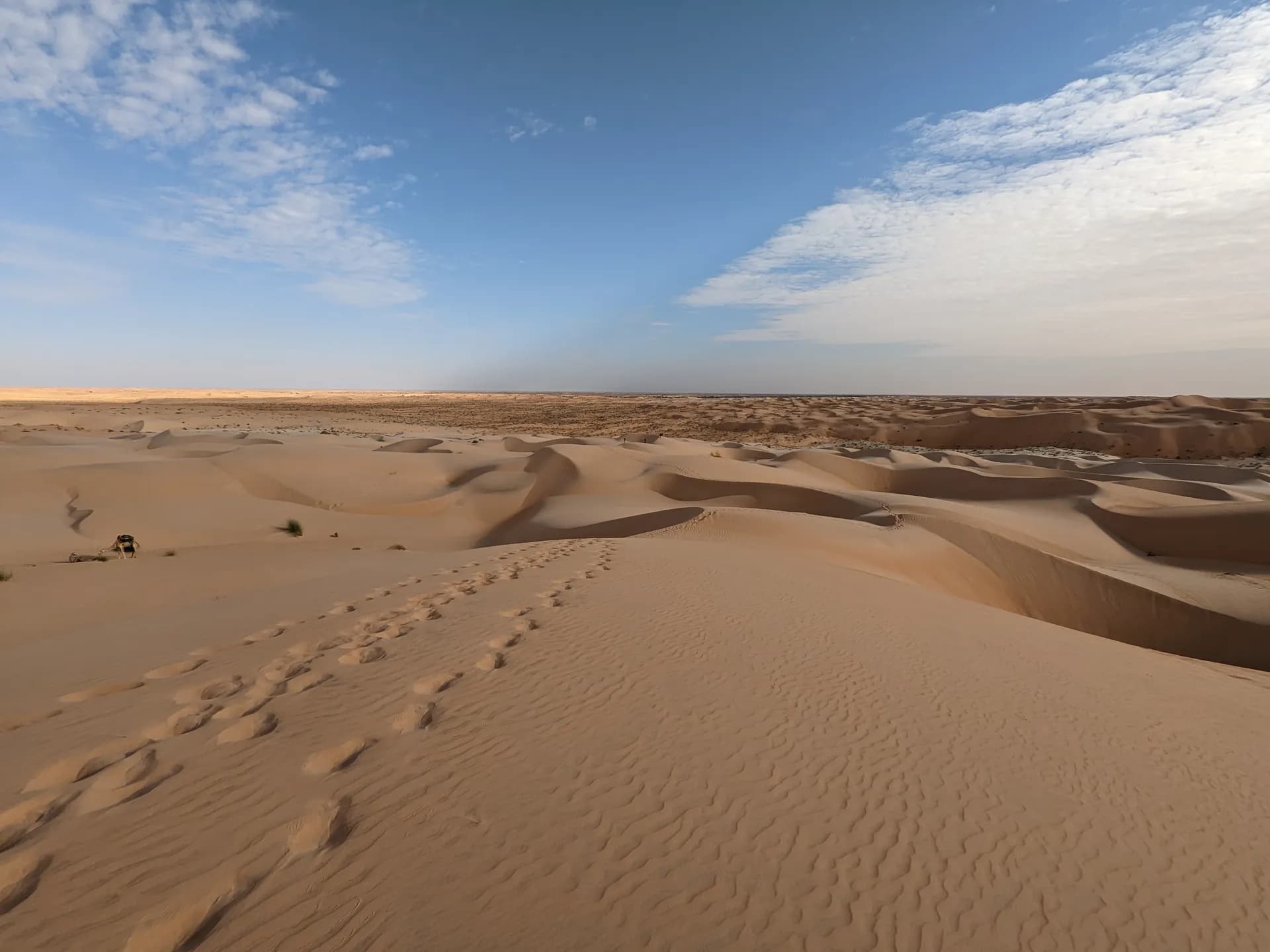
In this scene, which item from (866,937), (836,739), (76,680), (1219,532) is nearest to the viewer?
(866,937)

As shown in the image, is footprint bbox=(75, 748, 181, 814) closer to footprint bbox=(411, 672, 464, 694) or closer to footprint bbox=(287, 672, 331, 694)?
footprint bbox=(287, 672, 331, 694)

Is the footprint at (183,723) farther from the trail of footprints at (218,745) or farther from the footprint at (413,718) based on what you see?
the footprint at (413,718)

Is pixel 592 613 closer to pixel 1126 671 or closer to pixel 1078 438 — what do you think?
pixel 1126 671

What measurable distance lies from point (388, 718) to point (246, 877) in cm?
115

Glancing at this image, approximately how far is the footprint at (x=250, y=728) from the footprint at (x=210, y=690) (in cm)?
49

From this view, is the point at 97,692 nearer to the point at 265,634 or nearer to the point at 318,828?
the point at 265,634

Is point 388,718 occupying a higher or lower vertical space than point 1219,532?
higher

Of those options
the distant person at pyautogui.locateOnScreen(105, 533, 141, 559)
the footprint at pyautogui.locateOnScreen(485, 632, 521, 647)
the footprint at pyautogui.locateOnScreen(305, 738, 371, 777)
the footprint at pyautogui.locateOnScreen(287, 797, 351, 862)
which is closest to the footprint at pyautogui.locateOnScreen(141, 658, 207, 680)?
the footprint at pyautogui.locateOnScreen(305, 738, 371, 777)

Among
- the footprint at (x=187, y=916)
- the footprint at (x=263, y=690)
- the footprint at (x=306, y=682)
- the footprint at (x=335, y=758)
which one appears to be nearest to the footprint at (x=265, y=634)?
the footprint at (x=263, y=690)

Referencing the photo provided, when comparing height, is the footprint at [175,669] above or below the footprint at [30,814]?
below

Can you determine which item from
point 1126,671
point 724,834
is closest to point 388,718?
point 724,834

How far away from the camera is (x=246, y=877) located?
2.31 m

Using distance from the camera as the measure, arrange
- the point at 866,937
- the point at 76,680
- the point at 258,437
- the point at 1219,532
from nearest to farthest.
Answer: the point at 866,937, the point at 76,680, the point at 1219,532, the point at 258,437

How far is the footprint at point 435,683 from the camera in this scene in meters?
3.81
